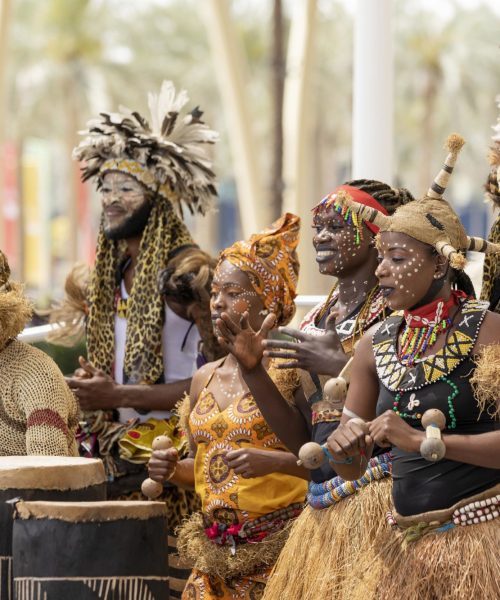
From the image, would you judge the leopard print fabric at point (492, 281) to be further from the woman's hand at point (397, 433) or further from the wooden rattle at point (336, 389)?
the woman's hand at point (397, 433)

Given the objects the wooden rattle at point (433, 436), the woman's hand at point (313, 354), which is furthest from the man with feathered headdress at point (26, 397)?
the wooden rattle at point (433, 436)

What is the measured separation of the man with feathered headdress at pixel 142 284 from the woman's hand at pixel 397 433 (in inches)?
101

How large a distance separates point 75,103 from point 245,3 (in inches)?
234

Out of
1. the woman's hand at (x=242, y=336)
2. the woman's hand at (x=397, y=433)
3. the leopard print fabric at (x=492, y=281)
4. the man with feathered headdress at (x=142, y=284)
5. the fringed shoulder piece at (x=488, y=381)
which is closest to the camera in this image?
the woman's hand at (x=397, y=433)

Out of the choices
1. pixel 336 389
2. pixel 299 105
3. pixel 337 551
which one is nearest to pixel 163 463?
pixel 337 551

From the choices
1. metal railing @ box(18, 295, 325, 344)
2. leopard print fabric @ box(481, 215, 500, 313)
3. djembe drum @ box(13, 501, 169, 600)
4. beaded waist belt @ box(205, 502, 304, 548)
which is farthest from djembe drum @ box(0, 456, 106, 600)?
metal railing @ box(18, 295, 325, 344)

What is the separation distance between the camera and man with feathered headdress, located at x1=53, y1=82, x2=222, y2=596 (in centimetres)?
699

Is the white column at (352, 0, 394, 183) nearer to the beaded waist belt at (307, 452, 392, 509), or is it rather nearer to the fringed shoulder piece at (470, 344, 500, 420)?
the beaded waist belt at (307, 452, 392, 509)

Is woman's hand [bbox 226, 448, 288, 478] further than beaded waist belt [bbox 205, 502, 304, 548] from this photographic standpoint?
No

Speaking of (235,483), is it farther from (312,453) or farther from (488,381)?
(488,381)

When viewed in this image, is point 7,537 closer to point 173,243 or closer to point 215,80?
point 173,243

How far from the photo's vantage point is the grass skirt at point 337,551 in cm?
486

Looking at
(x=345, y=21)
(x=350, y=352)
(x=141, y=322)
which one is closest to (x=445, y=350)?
(x=350, y=352)

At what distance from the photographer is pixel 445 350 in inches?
184
